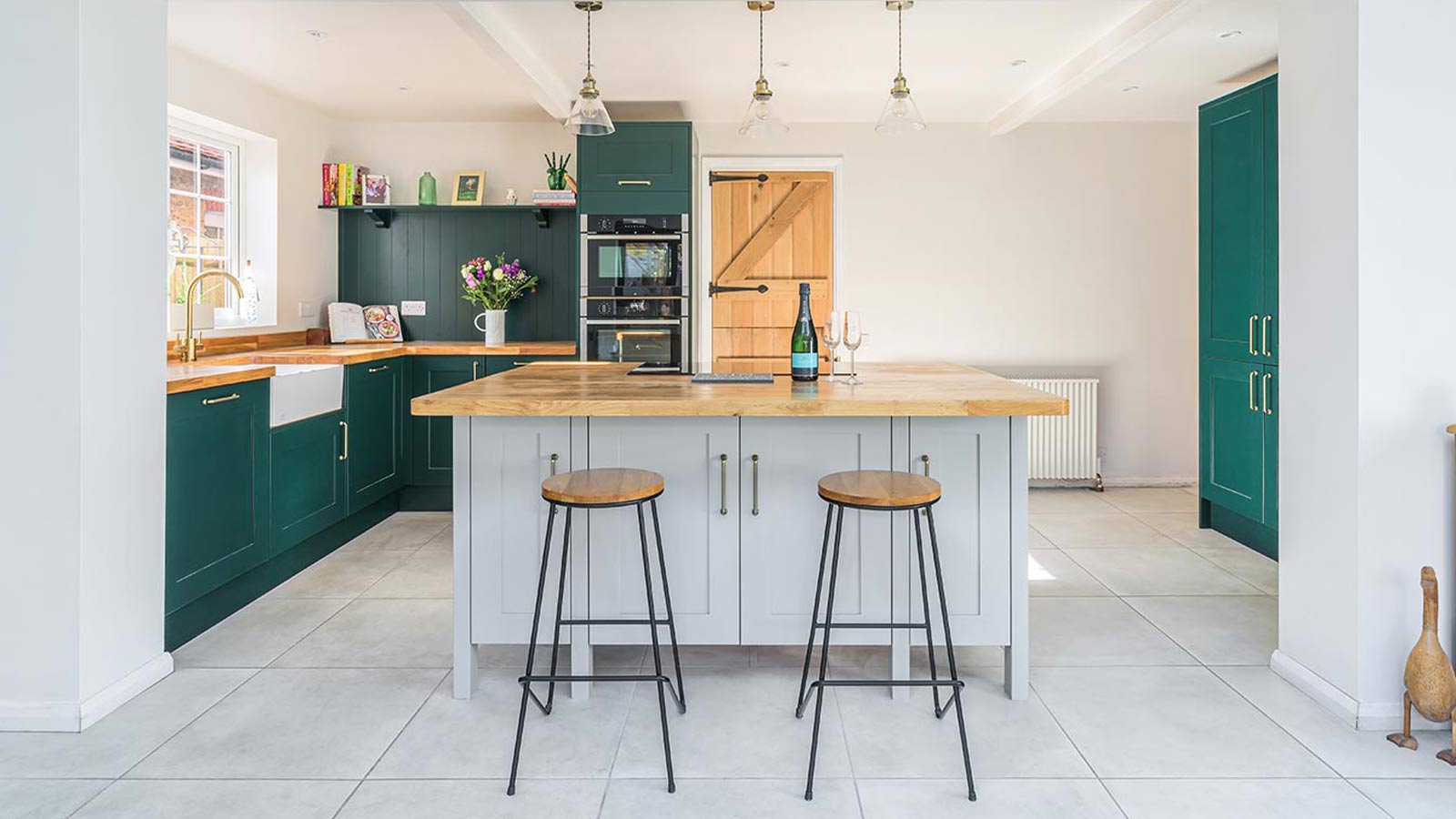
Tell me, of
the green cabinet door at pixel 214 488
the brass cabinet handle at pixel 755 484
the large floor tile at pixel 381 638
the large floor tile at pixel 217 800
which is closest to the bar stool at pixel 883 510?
the brass cabinet handle at pixel 755 484

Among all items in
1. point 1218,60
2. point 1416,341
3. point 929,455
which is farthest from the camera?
point 1218,60

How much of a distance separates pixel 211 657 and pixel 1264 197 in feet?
15.0

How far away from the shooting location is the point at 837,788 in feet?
7.38

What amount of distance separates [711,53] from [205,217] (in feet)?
9.33

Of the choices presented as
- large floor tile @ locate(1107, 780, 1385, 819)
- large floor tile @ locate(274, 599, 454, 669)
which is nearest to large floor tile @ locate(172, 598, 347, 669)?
large floor tile @ locate(274, 599, 454, 669)

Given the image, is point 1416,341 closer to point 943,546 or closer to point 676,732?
point 943,546

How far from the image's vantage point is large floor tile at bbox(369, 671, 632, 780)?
2.36 metres

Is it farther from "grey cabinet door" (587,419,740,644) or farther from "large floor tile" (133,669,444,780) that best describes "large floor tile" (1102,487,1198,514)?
"large floor tile" (133,669,444,780)

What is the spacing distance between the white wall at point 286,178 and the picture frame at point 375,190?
0.28 metres

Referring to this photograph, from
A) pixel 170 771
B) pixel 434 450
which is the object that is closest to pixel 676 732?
pixel 170 771

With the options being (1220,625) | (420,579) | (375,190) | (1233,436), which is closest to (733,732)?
(1220,625)

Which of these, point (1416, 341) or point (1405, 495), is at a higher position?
point (1416, 341)

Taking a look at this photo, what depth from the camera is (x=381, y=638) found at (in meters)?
3.37

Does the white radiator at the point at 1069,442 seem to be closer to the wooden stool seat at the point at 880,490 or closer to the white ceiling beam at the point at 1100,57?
the white ceiling beam at the point at 1100,57
